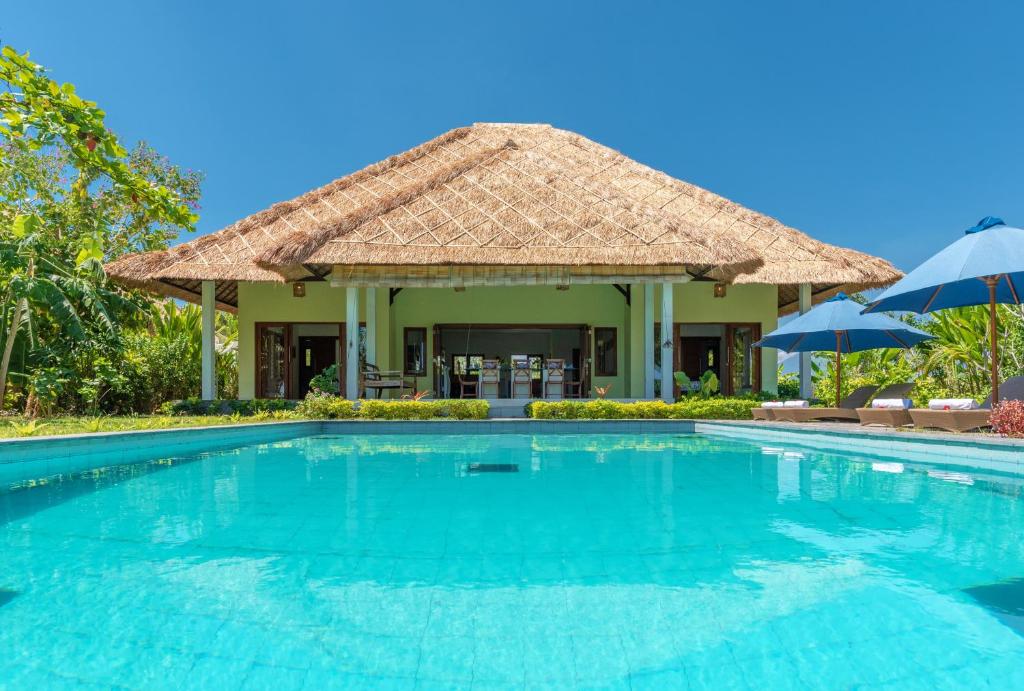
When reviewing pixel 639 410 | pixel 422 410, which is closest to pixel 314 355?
pixel 422 410

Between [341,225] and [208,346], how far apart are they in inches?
148

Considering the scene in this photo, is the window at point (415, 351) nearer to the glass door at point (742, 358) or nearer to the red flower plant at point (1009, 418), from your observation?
the glass door at point (742, 358)

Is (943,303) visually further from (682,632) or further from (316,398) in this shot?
(316,398)

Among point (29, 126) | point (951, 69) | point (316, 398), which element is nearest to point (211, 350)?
point (316, 398)

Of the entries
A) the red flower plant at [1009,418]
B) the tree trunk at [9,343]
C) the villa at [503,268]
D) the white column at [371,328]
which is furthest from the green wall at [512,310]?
the red flower plant at [1009,418]

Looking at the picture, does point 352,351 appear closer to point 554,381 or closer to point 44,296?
point 554,381

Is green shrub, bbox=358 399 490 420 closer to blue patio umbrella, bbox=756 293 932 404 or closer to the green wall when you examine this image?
the green wall

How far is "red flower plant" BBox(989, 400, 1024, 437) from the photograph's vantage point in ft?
21.1

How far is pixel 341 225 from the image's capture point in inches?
443

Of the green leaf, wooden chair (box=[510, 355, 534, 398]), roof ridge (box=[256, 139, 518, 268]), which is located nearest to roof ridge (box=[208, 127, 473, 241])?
roof ridge (box=[256, 139, 518, 268])

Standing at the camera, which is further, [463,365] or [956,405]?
[463,365]

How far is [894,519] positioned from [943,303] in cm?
529

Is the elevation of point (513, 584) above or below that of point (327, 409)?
below

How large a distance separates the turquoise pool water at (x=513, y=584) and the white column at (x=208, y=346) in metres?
6.79
